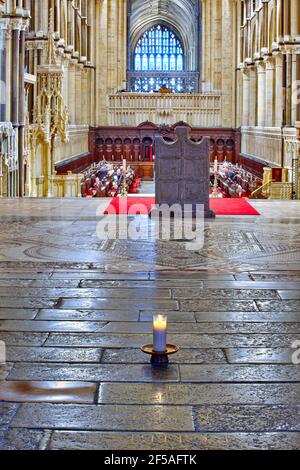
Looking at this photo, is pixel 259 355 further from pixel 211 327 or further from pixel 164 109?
pixel 164 109

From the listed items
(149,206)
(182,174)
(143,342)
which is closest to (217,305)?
(143,342)

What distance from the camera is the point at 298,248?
33.9 feet

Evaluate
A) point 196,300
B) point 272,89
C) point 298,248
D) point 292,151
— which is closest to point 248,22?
point 272,89

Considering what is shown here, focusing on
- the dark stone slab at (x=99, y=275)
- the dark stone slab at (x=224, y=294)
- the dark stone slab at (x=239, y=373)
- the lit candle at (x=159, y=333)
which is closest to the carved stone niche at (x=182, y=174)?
the dark stone slab at (x=99, y=275)

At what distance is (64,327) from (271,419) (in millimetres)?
2277

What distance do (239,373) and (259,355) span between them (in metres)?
0.43

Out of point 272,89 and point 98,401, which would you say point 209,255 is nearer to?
point 98,401

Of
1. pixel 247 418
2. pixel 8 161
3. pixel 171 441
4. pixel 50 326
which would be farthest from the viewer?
pixel 8 161

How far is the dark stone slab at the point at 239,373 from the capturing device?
16.4 ft

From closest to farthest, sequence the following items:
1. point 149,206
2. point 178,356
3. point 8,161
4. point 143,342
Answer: point 178,356 → point 143,342 → point 149,206 → point 8,161

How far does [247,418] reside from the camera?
434 centimetres

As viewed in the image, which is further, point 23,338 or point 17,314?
point 17,314

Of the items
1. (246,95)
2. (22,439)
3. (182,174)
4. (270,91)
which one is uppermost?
(246,95)
